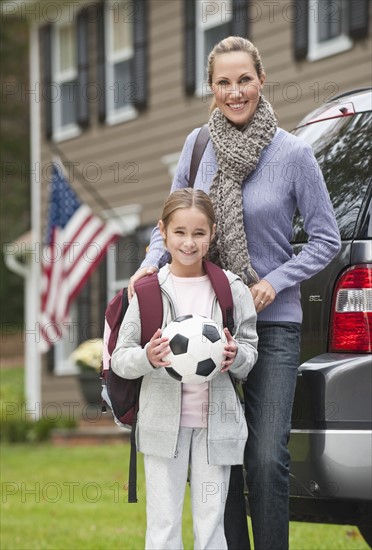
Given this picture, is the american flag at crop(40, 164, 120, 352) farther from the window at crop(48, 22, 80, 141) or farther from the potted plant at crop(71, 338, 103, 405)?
the window at crop(48, 22, 80, 141)

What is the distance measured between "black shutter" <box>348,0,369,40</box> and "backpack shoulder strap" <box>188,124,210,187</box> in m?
7.71

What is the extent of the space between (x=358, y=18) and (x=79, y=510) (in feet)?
20.5

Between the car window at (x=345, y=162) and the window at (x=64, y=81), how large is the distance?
12.9 m

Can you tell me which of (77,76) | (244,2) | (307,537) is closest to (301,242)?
(307,537)

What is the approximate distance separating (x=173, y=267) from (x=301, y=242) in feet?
2.11

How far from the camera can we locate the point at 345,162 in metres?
4.81

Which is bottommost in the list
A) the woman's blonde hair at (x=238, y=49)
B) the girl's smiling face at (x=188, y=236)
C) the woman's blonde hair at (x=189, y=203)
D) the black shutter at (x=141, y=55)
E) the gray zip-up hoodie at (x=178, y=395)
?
the gray zip-up hoodie at (x=178, y=395)

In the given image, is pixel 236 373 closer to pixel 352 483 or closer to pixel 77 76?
pixel 352 483

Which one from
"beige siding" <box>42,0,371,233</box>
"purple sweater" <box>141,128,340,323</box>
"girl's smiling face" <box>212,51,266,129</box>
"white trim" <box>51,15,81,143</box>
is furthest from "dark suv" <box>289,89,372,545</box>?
"white trim" <box>51,15,81,143</box>

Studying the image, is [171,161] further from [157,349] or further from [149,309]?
[157,349]

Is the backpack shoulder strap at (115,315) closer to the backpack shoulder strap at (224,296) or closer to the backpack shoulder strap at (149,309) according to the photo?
the backpack shoulder strap at (149,309)

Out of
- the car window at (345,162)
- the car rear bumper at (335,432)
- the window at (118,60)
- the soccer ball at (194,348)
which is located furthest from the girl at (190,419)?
the window at (118,60)

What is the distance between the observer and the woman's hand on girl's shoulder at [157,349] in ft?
13.5

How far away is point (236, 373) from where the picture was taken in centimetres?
429
